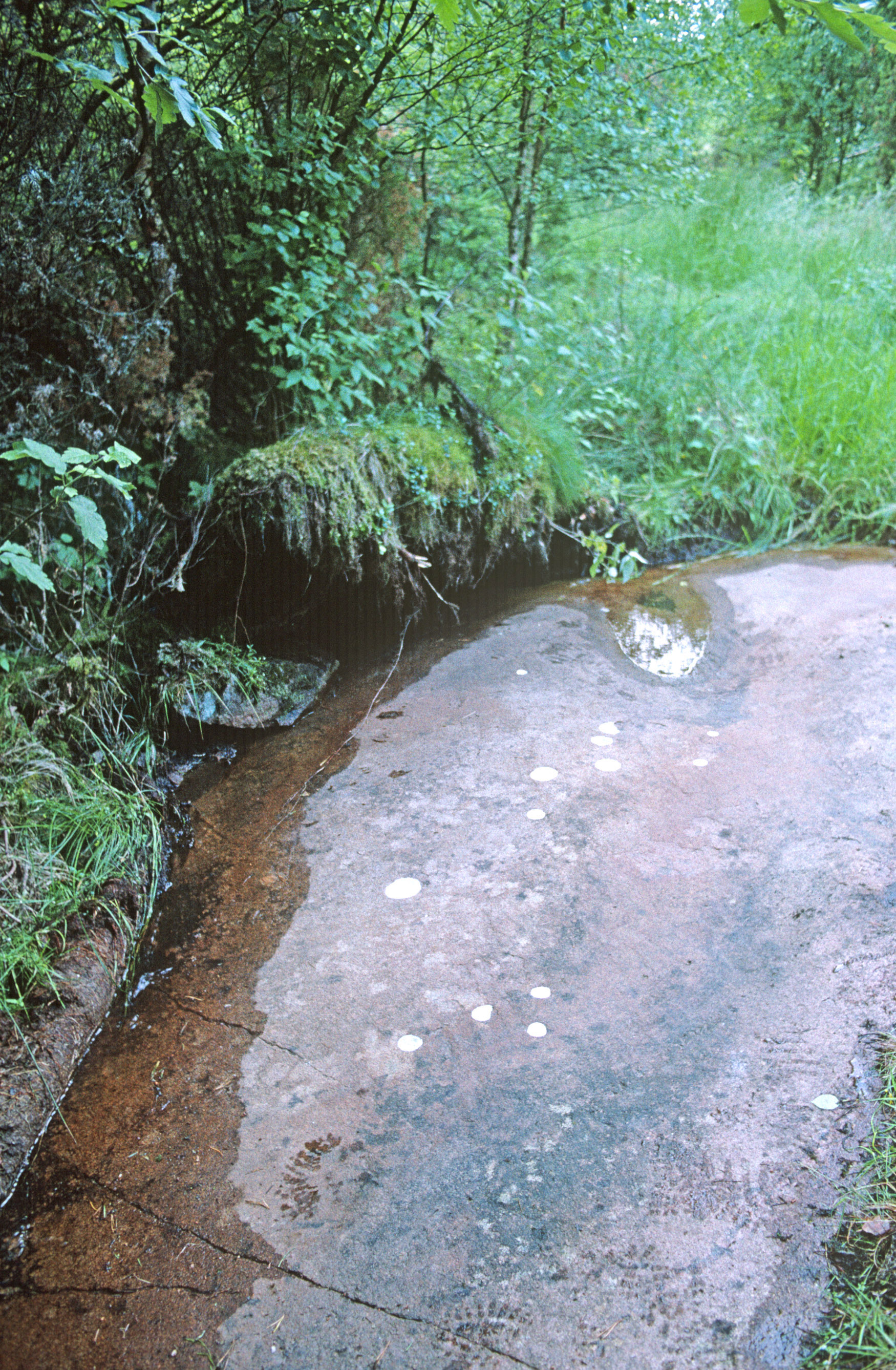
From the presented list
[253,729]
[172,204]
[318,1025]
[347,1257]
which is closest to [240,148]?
[172,204]

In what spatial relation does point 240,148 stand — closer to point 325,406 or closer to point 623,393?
point 325,406

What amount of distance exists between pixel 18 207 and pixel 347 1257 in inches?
130

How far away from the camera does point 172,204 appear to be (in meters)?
3.49

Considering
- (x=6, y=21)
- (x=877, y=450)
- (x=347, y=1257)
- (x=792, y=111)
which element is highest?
(x=792, y=111)

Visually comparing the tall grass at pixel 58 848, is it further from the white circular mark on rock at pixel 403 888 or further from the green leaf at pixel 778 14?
the green leaf at pixel 778 14

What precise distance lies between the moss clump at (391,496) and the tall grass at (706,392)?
478mm

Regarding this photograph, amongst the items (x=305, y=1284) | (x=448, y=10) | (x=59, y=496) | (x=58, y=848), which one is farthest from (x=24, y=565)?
(x=305, y=1284)

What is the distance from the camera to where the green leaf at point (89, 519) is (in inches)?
93.7

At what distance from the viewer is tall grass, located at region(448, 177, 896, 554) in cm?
505

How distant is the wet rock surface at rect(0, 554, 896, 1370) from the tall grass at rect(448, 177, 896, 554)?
7.20 ft

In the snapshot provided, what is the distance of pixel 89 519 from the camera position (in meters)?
2.42

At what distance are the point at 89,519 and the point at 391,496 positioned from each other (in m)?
1.65

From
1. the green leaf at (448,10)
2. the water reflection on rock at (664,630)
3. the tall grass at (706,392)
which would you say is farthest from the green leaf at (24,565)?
the tall grass at (706,392)

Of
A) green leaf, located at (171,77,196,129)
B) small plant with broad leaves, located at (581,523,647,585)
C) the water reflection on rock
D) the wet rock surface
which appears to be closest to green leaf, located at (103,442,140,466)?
green leaf, located at (171,77,196,129)
